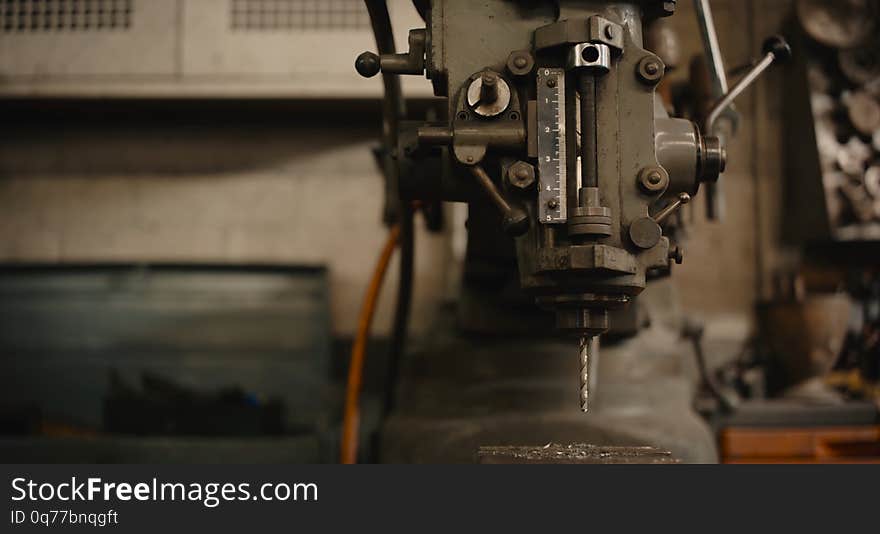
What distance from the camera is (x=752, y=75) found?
965 millimetres

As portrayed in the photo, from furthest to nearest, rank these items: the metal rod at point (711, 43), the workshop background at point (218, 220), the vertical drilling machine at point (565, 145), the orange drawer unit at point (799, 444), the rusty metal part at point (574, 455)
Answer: the workshop background at point (218, 220), the orange drawer unit at point (799, 444), the metal rod at point (711, 43), the vertical drilling machine at point (565, 145), the rusty metal part at point (574, 455)

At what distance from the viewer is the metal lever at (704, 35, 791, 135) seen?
37.6 inches

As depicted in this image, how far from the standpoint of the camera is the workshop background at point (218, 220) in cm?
186

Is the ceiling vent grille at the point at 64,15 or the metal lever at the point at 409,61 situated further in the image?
the ceiling vent grille at the point at 64,15

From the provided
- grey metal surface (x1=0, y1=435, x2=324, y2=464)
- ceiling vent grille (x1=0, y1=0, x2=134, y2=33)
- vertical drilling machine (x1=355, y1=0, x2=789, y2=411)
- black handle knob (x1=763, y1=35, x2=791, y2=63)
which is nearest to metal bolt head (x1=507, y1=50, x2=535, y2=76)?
vertical drilling machine (x1=355, y1=0, x2=789, y2=411)

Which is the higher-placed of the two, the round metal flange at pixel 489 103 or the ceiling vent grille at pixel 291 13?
the ceiling vent grille at pixel 291 13

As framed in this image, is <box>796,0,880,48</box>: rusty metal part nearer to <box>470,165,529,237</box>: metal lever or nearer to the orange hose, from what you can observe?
the orange hose

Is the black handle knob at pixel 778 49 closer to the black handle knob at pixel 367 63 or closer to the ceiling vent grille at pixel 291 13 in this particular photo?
the black handle knob at pixel 367 63

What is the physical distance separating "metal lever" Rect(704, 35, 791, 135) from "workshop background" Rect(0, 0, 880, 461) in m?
0.63

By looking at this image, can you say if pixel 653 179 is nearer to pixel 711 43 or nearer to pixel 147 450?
pixel 711 43

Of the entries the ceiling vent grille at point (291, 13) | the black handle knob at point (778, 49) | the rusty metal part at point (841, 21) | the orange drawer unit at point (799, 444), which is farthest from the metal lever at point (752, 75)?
the rusty metal part at point (841, 21)

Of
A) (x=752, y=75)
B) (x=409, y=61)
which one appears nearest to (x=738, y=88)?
(x=752, y=75)

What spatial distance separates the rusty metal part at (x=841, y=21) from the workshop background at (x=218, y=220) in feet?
0.46

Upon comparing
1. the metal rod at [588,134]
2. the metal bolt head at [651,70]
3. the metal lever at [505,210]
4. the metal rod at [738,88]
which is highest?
the metal rod at [738,88]
